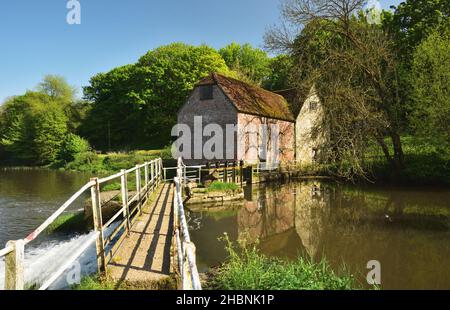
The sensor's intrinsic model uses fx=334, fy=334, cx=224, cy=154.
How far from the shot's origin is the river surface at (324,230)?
8609 mm

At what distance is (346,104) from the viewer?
66.7 ft

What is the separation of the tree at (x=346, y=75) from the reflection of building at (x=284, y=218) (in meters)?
3.30

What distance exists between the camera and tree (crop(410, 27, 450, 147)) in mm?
19547

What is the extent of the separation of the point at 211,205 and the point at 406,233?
855cm

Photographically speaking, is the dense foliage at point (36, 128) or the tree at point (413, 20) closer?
the tree at point (413, 20)

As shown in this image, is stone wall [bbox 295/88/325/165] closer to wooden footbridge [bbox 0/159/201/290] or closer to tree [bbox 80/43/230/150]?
tree [bbox 80/43/230/150]

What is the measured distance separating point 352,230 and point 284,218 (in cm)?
302

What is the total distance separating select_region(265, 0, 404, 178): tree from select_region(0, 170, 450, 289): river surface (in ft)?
10.9

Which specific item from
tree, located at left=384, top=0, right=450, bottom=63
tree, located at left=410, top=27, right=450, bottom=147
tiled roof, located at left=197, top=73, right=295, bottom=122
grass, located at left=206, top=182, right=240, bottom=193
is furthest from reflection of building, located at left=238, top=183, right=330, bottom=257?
tree, located at left=384, top=0, right=450, bottom=63

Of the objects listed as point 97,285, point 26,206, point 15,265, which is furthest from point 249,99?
point 15,265

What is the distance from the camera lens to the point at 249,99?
26.6 meters

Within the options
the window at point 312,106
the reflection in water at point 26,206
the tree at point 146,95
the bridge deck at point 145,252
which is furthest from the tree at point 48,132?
the bridge deck at point 145,252

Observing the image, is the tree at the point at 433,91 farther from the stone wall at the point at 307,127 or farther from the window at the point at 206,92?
the window at the point at 206,92
